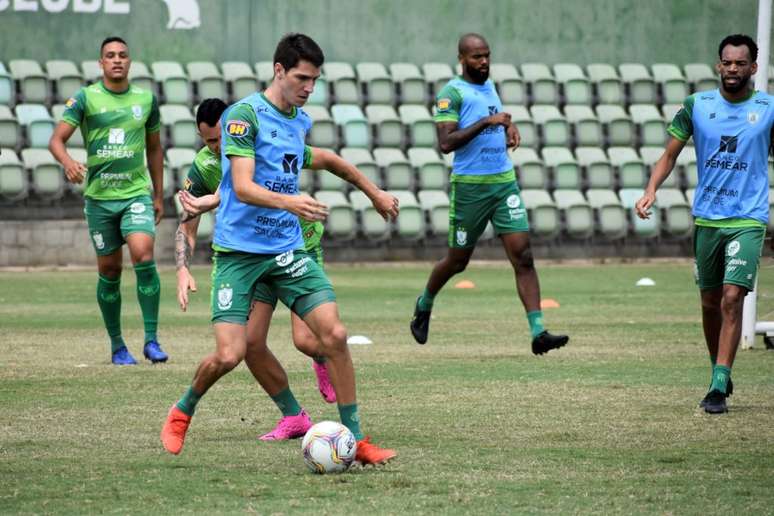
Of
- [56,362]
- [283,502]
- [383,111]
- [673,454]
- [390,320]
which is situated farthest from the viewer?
[383,111]

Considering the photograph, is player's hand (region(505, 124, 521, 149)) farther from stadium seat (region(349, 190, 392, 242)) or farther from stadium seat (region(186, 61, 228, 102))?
stadium seat (region(186, 61, 228, 102))

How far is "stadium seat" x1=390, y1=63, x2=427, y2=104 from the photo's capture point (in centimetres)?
2689

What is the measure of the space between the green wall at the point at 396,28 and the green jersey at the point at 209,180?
18.1 m

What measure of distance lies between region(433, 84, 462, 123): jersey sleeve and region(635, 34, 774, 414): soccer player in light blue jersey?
3.03 meters

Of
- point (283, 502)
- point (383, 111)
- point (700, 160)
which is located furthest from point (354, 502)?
point (383, 111)

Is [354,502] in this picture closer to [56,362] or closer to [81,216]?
[56,362]

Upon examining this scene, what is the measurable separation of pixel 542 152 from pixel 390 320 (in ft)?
37.9

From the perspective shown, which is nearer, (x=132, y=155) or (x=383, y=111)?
(x=132, y=155)

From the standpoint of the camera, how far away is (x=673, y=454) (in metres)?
7.47

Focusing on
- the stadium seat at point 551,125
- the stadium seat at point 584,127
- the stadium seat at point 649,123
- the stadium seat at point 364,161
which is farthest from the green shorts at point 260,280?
the stadium seat at point 649,123

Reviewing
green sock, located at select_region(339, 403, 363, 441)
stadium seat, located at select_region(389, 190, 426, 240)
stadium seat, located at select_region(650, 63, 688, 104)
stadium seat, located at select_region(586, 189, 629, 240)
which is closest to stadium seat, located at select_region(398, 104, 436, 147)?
stadium seat, located at select_region(389, 190, 426, 240)

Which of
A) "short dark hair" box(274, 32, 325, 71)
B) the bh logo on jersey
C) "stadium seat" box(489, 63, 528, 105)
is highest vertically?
"short dark hair" box(274, 32, 325, 71)

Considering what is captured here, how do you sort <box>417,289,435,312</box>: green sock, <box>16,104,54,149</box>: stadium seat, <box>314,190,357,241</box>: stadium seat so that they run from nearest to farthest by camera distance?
<box>417,289,435,312</box>: green sock
<box>16,104,54,149</box>: stadium seat
<box>314,190,357,241</box>: stadium seat

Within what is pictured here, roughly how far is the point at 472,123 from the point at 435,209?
12707 mm
